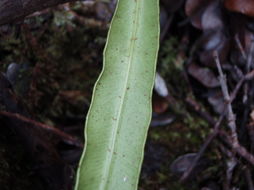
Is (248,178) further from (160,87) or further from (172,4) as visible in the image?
(172,4)

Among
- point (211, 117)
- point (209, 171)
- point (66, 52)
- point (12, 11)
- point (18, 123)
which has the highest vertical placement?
point (12, 11)

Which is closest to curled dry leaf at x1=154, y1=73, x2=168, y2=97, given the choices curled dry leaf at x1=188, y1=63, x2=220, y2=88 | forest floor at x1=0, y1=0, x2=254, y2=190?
forest floor at x1=0, y1=0, x2=254, y2=190

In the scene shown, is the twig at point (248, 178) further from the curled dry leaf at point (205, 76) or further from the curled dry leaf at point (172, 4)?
the curled dry leaf at point (172, 4)

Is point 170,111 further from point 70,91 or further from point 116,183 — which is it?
point 116,183

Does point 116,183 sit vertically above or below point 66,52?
below

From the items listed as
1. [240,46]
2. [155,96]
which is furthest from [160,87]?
[240,46]

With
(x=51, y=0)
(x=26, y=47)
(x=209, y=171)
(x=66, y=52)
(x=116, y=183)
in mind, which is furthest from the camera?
(x=66, y=52)

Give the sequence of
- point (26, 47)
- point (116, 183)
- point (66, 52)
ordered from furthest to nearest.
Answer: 1. point (66, 52)
2. point (26, 47)
3. point (116, 183)

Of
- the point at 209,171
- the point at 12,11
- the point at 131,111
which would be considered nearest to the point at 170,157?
the point at 209,171
